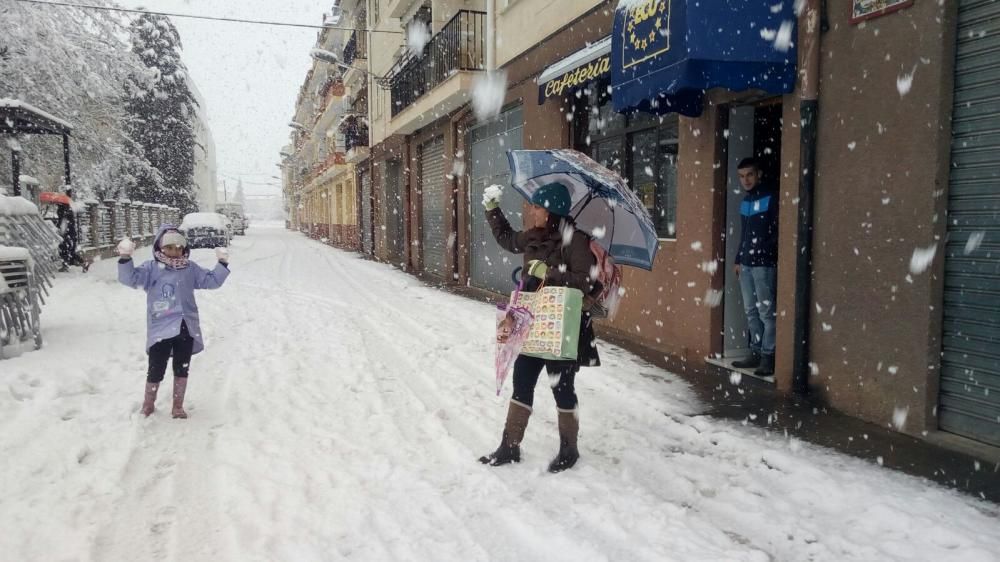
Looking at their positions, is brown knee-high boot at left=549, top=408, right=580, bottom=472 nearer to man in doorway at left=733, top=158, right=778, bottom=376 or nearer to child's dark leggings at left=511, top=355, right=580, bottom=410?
child's dark leggings at left=511, top=355, right=580, bottom=410

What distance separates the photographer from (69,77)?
58.0 ft

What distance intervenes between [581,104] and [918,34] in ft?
17.2

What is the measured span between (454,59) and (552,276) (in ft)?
35.4

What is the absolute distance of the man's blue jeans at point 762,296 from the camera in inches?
228

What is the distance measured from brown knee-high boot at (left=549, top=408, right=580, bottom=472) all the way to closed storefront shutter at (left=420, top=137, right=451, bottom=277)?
11805 mm

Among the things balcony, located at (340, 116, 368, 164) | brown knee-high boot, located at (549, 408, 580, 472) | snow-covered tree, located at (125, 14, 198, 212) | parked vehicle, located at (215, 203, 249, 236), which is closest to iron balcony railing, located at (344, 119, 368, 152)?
balcony, located at (340, 116, 368, 164)

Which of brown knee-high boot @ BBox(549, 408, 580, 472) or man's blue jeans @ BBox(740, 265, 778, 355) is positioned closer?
brown knee-high boot @ BBox(549, 408, 580, 472)

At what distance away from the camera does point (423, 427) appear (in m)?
4.62

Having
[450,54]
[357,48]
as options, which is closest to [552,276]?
[450,54]

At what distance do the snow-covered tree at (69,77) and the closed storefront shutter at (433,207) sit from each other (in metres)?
9.45

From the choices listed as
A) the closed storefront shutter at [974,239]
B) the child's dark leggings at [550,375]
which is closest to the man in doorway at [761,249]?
the closed storefront shutter at [974,239]

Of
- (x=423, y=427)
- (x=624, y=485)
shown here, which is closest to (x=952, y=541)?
(x=624, y=485)

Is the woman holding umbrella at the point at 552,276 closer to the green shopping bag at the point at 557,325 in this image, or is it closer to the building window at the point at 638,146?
the green shopping bag at the point at 557,325

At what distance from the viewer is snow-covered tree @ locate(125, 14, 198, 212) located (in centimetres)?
3720
